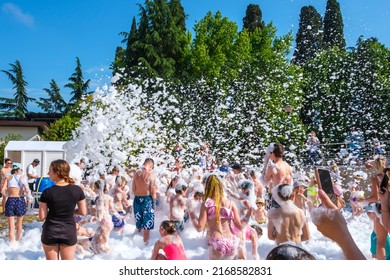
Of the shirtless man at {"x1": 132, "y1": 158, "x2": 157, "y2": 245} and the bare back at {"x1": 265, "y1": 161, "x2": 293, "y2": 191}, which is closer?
the bare back at {"x1": 265, "y1": 161, "x2": 293, "y2": 191}

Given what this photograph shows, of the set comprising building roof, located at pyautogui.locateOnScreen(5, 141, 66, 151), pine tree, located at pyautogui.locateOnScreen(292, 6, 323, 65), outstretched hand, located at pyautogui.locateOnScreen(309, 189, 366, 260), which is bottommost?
outstretched hand, located at pyautogui.locateOnScreen(309, 189, 366, 260)

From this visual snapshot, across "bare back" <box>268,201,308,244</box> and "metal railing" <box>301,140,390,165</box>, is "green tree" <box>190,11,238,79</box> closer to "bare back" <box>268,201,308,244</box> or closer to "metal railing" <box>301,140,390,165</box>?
"metal railing" <box>301,140,390,165</box>

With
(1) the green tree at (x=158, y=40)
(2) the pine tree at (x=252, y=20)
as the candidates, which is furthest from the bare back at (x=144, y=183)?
(2) the pine tree at (x=252, y=20)

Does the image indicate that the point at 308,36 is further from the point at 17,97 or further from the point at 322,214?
the point at 322,214

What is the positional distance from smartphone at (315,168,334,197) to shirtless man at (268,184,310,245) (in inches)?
92.3

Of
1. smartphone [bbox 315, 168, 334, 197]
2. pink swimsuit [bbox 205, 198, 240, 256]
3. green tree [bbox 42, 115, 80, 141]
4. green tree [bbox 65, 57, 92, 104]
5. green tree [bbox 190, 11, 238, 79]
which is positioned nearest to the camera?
smartphone [bbox 315, 168, 334, 197]

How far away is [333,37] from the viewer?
27797 mm

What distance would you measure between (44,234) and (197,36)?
52.5ft

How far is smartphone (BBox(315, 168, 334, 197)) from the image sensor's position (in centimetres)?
227

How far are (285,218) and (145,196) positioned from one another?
9.99 ft

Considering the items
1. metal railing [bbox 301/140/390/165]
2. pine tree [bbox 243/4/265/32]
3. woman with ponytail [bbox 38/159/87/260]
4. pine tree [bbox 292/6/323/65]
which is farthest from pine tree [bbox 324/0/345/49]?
woman with ponytail [bbox 38/159/87/260]

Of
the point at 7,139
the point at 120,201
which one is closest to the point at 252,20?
the point at 7,139

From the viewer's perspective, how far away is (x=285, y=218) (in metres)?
4.66
